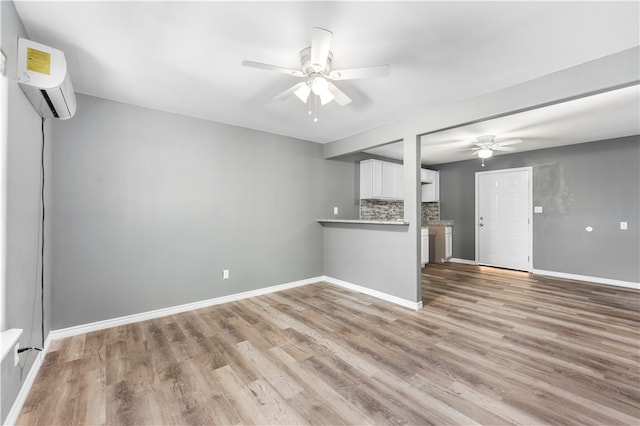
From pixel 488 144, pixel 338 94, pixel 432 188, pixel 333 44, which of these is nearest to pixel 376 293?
pixel 338 94

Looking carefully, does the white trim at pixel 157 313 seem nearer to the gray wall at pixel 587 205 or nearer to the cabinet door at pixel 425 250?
the cabinet door at pixel 425 250

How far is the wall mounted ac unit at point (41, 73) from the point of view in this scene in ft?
5.42

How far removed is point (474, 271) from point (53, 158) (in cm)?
656

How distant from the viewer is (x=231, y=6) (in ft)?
5.19

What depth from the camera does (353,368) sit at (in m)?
2.06

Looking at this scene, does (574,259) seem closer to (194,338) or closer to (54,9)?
(194,338)

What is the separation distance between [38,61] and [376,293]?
3.95 m

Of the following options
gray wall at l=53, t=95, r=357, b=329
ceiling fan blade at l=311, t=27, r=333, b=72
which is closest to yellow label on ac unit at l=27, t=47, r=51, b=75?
gray wall at l=53, t=95, r=357, b=329

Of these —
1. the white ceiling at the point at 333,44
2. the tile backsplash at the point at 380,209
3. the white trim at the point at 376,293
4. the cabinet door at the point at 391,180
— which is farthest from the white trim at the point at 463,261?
the white ceiling at the point at 333,44

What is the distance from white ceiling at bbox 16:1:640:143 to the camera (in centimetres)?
161

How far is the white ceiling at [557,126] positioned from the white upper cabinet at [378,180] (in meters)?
0.28

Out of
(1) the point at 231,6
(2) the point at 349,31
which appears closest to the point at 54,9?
(1) the point at 231,6

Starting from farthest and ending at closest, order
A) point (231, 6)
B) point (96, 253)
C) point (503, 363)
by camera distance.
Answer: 1. point (96, 253)
2. point (503, 363)
3. point (231, 6)

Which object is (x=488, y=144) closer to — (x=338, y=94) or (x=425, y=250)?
(x=425, y=250)
